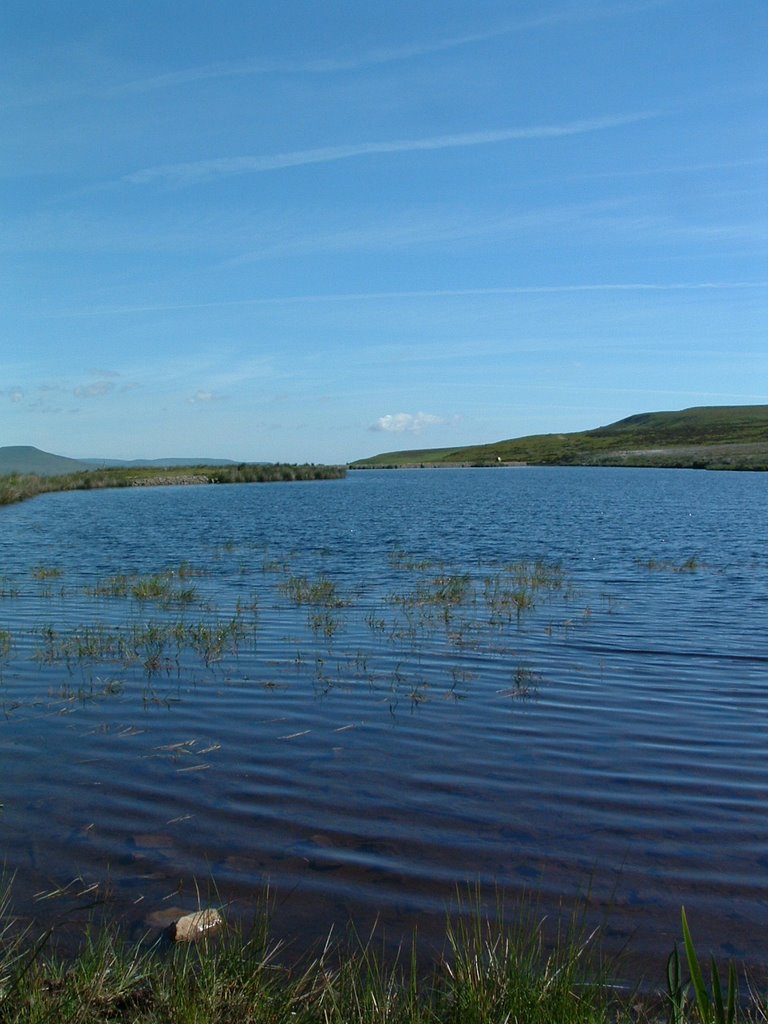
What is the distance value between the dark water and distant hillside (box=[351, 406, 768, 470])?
83.7 meters

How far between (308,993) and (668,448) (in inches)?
5780

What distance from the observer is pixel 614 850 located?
6.84 meters

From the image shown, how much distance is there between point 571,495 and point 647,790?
179 ft

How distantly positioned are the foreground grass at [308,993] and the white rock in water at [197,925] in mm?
286

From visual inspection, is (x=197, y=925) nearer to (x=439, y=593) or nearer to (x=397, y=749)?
(x=397, y=749)

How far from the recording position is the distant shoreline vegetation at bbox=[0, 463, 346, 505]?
65.4 metres

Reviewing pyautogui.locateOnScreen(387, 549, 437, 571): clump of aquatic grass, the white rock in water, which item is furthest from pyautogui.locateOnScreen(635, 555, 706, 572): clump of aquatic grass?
the white rock in water

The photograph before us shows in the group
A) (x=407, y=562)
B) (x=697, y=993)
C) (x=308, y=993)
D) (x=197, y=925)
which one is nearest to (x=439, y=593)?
(x=407, y=562)

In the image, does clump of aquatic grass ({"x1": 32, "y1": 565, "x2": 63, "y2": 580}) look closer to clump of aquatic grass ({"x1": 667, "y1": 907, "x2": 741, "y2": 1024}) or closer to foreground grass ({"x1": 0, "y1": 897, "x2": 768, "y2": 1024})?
foreground grass ({"x1": 0, "y1": 897, "x2": 768, "y2": 1024})

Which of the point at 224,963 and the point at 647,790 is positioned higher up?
the point at 224,963

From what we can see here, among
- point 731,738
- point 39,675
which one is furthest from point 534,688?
point 39,675

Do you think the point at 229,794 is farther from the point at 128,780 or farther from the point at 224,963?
the point at 224,963

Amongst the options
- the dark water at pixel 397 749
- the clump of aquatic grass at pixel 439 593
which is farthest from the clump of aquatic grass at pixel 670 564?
the clump of aquatic grass at pixel 439 593

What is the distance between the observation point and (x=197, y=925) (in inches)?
213
